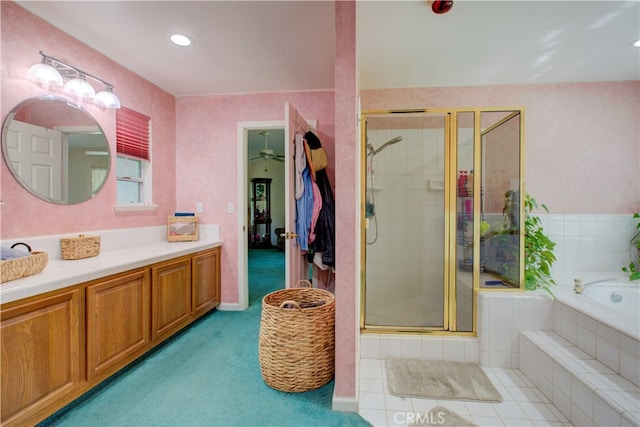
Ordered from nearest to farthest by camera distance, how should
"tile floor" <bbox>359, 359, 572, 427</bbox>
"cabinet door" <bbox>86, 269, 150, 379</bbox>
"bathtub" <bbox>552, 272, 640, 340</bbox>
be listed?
"tile floor" <bbox>359, 359, 572, 427</bbox>, "cabinet door" <bbox>86, 269, 150, 379</bbox>, "bathtub" <bbox>552, 272, 640, 340</bbox>

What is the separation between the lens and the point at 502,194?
2211 millimetres

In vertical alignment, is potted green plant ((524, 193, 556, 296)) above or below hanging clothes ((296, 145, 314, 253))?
below

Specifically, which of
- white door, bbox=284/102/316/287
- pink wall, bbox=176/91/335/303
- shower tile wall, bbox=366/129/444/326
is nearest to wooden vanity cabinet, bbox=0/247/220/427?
pink wall, bbox=176/91/335/303

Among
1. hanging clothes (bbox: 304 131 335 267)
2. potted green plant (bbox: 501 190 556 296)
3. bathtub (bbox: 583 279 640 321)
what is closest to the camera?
potted green plant (bbox: 501 190 556 296)

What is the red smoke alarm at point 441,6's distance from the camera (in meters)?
1.64

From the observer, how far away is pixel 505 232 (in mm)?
2211

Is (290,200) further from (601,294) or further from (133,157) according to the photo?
(601,294)

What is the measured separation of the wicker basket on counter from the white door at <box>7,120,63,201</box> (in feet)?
1.02

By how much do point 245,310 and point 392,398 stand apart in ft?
6.02

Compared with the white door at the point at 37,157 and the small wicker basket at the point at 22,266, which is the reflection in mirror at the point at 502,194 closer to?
the small wicker basket at the point at 22,266

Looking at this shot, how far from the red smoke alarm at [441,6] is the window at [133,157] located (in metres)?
2.56

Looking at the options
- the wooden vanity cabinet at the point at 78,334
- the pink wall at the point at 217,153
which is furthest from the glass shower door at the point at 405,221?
the wooden vanity cabinet at the point at 78,334

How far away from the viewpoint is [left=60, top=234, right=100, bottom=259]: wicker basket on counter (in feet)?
6.24

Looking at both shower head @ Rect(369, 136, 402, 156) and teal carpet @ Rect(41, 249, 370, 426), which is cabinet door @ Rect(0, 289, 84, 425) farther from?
shower head @ Rect(369, 136, 402, 156)
